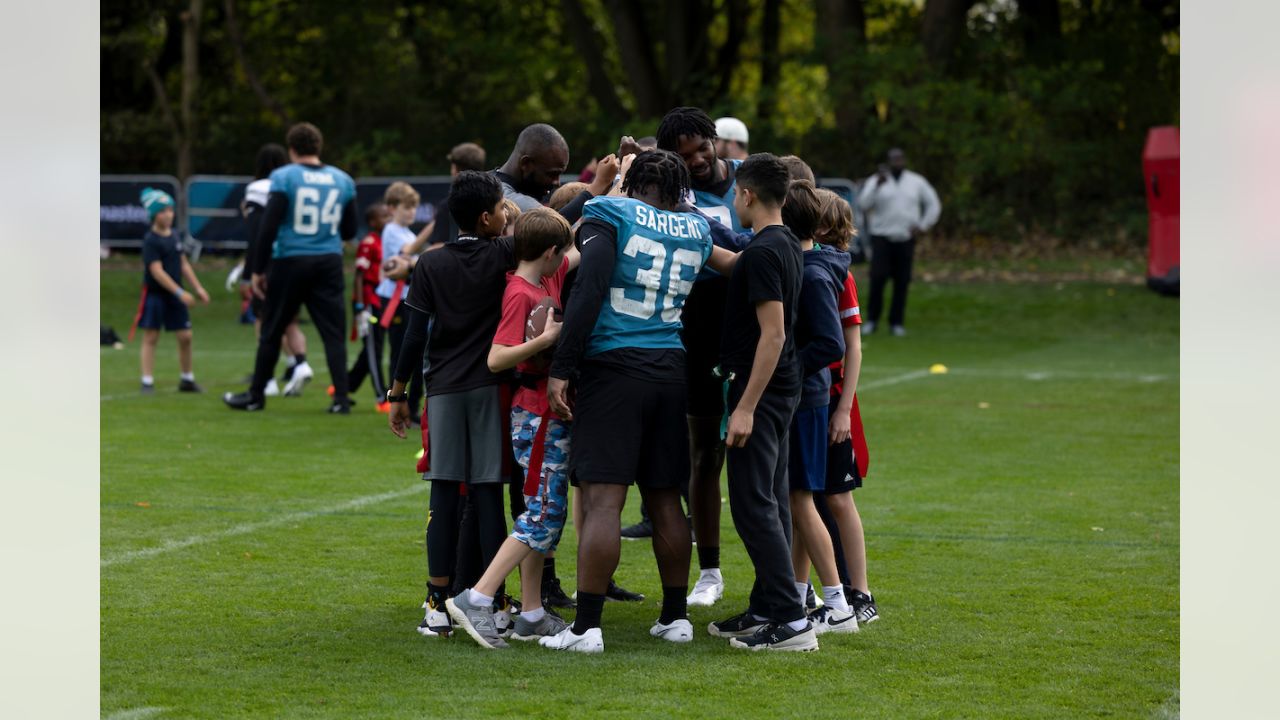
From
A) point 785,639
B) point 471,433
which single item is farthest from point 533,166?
point 785,639

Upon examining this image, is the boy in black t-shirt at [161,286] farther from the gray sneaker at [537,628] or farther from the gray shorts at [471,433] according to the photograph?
the gray sneaker at [537,628]

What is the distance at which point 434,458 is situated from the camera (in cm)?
559

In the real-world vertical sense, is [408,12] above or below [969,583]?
above

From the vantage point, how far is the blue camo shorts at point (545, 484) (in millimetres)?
5383

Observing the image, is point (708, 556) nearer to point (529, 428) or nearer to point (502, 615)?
point (502, 615)

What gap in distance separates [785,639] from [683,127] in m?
1.87

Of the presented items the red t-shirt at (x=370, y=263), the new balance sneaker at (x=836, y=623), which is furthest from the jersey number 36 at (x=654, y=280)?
the red t-shirt at (x=370, y=263)

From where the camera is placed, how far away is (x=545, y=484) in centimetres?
541

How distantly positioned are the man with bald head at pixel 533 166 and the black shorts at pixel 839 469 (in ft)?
4.73

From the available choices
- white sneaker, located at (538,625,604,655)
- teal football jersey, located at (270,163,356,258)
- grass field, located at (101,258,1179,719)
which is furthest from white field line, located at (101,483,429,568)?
teal football jersey, located at (270,163,356,258)

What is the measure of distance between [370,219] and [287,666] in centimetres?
711

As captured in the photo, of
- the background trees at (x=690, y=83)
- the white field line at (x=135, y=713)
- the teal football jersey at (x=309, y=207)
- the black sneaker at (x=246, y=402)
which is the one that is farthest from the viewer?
the background trees at (x=690, y=83)
